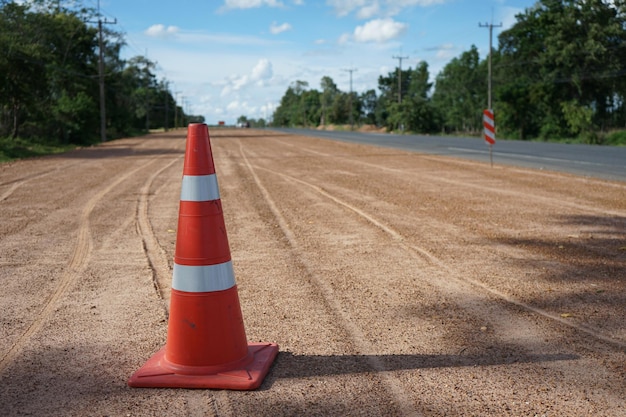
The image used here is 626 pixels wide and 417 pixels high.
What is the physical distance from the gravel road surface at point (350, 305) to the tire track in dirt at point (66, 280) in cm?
3

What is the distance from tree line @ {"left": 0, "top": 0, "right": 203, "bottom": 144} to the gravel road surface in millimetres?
22284

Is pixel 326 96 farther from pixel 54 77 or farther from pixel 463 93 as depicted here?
pixel 54 77

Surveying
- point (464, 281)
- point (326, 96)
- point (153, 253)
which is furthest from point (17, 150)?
point (326, 96)

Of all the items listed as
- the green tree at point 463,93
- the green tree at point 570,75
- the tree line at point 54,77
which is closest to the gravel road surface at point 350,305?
the tree line at point 54,77

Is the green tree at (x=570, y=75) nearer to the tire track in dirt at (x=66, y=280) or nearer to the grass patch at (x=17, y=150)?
the grass patch at (x=17, y=150)

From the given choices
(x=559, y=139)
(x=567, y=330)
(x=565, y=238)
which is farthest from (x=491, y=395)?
(x=559, y=139)

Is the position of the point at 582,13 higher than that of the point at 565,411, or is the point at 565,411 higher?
the point at 582,13

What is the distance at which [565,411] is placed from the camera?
320 cm

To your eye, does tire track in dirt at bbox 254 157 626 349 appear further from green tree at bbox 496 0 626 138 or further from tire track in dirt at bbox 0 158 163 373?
green tree at bbox 496 0 626 138

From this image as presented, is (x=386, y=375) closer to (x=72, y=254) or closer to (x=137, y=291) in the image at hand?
(x=137, y=291)

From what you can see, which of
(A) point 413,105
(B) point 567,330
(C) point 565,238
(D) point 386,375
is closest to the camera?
(D) point 386,375

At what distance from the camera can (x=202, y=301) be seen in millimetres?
3742

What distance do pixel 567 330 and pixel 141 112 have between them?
9637cm

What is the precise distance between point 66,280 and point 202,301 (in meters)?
2.67
